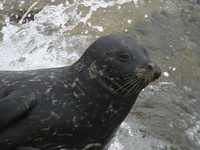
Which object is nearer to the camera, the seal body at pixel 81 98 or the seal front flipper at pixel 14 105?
the seal front flipper at pixel 14 105

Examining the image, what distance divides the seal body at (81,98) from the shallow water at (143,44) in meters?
1.52

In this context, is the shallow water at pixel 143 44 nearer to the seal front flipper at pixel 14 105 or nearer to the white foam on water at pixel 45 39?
the white foam on water at pixel 45 39

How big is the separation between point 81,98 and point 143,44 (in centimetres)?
349

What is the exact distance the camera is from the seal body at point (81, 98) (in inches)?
161

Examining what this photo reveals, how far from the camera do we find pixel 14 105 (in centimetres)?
393

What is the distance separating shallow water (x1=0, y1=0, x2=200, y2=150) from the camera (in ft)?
20.2

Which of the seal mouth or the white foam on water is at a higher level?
the seal mouth

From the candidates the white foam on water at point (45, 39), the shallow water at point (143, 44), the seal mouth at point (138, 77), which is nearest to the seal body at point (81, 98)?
the seal mouth at point (138, 77)

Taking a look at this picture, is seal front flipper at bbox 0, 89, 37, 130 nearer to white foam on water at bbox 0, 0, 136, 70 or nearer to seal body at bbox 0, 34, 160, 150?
seal body at bbox 0, 34, 160, 150

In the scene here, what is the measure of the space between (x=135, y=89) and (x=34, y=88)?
0.82 metres

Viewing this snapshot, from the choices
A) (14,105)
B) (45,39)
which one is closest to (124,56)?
(14,105)

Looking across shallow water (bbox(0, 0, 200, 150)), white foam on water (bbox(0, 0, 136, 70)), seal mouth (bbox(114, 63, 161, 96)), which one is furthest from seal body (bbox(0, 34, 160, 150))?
white foam on water (bbox(0, 0, 136, 70))

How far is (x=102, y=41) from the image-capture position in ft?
14.2

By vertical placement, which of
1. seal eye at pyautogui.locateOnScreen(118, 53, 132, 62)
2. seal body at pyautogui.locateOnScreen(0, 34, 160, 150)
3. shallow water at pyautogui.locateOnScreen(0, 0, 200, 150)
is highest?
seal eye at pyautogui.locateOnScreen(118, 53, 132, 62)
